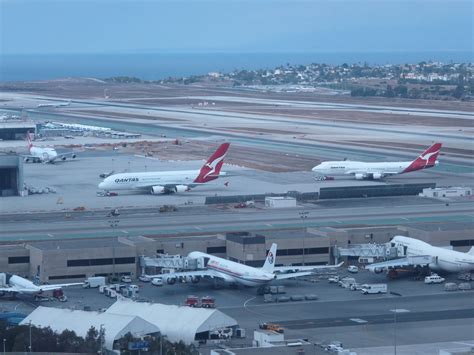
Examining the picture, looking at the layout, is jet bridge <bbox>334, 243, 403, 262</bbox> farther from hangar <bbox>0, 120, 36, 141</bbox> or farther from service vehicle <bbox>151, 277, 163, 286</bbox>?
hangar <bbox>0, 120, 36, 141</bbox>

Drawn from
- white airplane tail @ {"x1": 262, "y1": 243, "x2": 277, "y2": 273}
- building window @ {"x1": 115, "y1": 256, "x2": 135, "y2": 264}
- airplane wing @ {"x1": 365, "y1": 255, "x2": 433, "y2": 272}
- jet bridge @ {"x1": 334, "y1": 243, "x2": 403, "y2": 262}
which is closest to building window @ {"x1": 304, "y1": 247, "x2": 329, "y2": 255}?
jet bridge @ {"x1": 334, "y1": 243, "x2": 403, "y2": 262}

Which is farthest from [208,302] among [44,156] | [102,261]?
[44,156]

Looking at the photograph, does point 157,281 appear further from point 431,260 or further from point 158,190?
point 158,190

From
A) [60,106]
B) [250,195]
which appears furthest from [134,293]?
[60,106]

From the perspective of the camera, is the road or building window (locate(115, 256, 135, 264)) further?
the road

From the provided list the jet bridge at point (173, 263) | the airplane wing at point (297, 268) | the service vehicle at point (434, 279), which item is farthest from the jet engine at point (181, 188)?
the service vehicle at point (434, 279)
